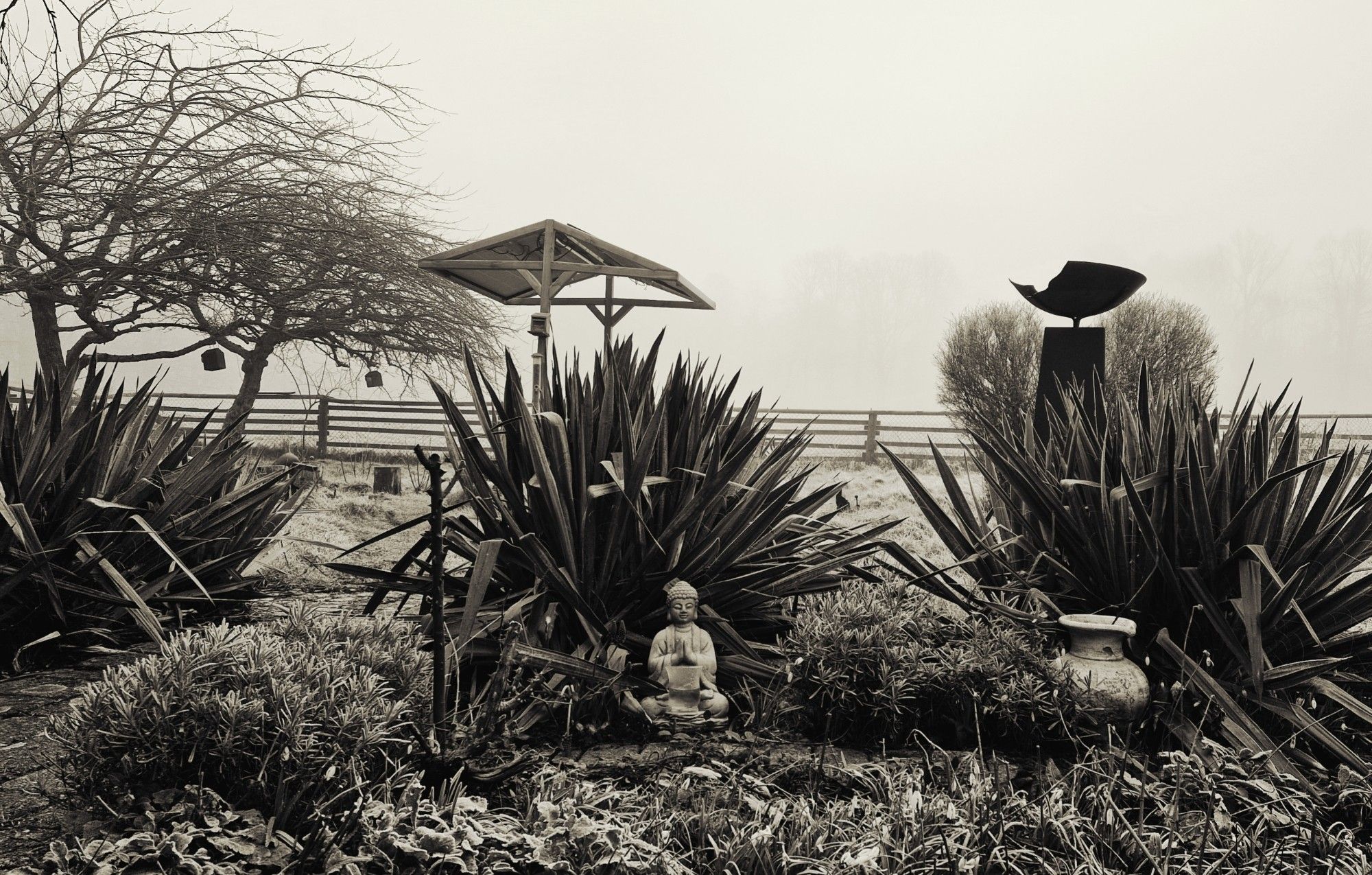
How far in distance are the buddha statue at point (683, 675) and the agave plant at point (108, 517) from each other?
5.76ft

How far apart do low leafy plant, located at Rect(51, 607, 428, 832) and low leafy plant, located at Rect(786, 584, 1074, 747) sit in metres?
1.34

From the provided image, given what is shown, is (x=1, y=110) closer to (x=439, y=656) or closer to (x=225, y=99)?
(x=225, y=99)

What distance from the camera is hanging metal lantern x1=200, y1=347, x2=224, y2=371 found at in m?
14.0

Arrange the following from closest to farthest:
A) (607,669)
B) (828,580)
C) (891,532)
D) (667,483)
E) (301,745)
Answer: (301,745) → (607,669) → (667,483) → (828,580) → (891,532)

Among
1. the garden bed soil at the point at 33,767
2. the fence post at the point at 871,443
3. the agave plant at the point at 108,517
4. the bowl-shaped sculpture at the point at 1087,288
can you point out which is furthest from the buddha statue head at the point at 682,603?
the fence post at the point at 871,443

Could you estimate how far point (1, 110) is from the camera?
11977mm

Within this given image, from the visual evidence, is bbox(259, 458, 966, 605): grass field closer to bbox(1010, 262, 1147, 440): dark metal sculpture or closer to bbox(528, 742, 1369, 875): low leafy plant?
bbox(1010, 262, 1147, 440): dark metal sculpture

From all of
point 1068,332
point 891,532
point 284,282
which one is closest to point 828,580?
point 1068,332

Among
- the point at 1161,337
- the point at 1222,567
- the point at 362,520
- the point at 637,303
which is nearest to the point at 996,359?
the point at 1161,337

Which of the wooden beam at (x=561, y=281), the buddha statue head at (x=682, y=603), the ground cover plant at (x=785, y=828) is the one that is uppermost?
the wooden beam at (x=561, y=281)

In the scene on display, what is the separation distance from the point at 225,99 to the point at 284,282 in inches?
91.4

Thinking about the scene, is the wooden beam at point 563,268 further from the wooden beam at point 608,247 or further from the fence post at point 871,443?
the fence post at point 871,443

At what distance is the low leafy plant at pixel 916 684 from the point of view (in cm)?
323

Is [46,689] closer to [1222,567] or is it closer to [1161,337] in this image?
[1222,567]
